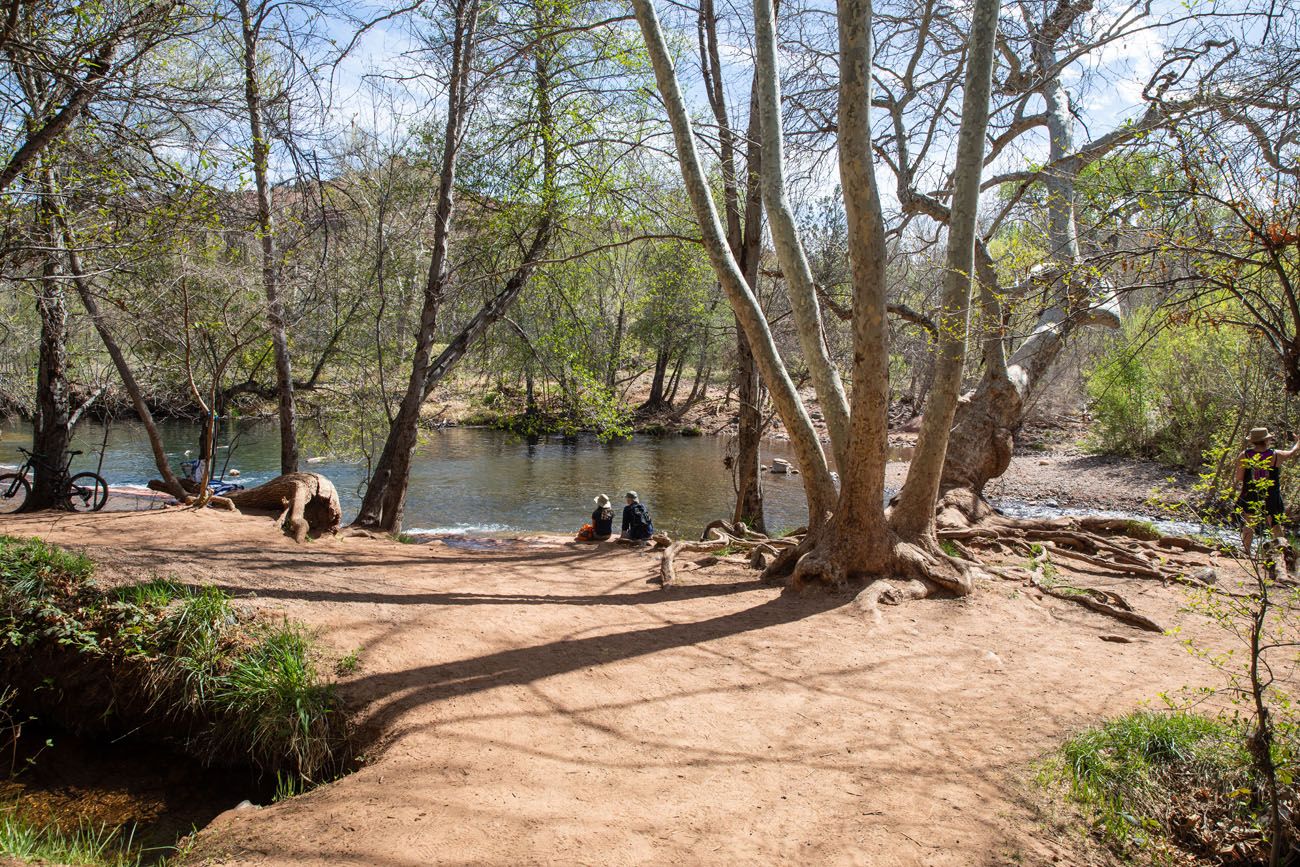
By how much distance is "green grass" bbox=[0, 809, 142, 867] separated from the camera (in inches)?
134

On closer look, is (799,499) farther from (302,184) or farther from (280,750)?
(280,750)

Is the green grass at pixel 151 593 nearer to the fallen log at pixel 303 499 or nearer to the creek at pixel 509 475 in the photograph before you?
the fallen log at pixel 303 499

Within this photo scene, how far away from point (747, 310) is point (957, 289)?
1836 mm

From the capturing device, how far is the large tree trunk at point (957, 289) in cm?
575

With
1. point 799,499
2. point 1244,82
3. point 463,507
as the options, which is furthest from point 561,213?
point 799,499

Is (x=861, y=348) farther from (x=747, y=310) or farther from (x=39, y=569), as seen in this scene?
(x=39, y=569)

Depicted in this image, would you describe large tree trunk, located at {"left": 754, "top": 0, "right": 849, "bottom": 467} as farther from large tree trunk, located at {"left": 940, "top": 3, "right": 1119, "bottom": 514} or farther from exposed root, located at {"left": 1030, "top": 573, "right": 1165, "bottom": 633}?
large tree trunk, located at {"left": 940, "top": 3, "right": 1119, "bottom": 514}

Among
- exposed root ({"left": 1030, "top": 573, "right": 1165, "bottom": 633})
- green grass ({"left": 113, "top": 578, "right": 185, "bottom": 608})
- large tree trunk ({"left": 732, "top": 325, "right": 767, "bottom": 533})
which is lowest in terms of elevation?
exposed root ({"left": 1030, "top": 573, "right": 1165, "bottom": 633})

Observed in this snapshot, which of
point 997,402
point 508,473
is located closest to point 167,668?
point 997,402

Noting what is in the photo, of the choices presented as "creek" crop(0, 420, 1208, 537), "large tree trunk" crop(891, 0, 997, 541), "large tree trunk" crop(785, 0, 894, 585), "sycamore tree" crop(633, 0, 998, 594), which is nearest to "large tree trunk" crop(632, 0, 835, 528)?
"sycamore tree" crop(633, 0, 998, 594)

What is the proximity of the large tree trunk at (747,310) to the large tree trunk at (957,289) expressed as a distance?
80 cm

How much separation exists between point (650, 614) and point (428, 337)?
7.31 metres

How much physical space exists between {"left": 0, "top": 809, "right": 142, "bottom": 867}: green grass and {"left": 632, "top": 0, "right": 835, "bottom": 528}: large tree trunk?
17.6ft

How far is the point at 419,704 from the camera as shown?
14.5 ft
